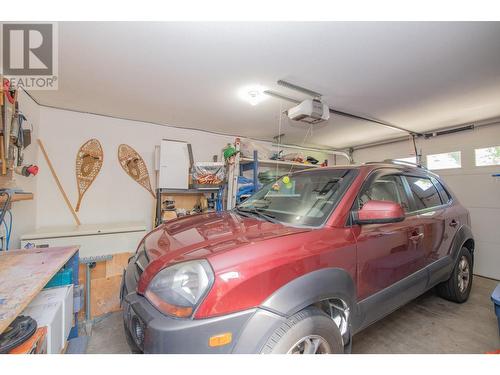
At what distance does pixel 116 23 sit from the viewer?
149cm

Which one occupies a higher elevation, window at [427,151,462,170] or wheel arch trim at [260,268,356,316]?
window at [427,151,462,170]

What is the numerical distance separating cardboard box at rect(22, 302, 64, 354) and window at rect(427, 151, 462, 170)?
5.66 metres

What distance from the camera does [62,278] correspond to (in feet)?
6.00

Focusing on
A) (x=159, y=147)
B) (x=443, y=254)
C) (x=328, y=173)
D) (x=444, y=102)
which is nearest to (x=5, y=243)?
(x=159, y=147)

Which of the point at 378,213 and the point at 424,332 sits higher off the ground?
the point at 378,213

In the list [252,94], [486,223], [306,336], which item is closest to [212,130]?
[252,94]

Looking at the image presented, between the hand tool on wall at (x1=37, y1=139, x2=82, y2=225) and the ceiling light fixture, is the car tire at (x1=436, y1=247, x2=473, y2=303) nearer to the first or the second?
the ceiling light fixture

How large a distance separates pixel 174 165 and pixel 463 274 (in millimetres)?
3982

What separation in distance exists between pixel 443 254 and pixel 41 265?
3.24 meters

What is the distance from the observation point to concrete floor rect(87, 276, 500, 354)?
1837 millimetres

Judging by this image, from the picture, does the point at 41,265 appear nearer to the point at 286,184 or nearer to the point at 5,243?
the point at 5,243

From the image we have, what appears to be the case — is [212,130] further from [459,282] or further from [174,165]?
[459,282]

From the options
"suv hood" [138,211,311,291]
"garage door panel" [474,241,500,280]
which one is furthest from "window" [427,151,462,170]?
"suv hood" [138,211,311,291]

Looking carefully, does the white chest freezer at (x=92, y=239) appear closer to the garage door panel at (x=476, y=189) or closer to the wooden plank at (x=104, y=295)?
the wooden plank at (x=104, y=295)
